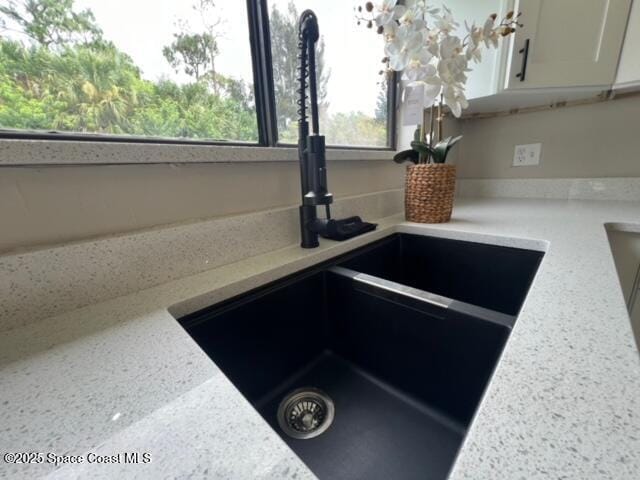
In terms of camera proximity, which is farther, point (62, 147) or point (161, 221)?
point (161, 221)

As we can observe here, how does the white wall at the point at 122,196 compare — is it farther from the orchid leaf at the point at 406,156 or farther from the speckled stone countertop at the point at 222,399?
the orchid leaf at the point at 406,156

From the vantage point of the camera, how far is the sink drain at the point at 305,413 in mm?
575

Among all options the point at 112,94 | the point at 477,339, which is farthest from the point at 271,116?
the point at 477,339

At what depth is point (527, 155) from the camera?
1.51 meters

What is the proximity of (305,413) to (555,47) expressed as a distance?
1.58 m

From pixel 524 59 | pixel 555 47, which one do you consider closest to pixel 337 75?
pixel 524 59

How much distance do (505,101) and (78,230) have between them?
176cm

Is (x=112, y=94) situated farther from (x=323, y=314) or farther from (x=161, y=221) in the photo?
(x=323, y=314)

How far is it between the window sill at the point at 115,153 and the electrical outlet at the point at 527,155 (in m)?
1.49

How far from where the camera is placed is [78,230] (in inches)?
19.9

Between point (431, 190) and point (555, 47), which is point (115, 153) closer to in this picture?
point (431, 190)

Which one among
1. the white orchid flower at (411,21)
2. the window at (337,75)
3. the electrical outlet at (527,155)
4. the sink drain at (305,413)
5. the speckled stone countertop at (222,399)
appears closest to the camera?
the speckled stone countertop at (222,399)

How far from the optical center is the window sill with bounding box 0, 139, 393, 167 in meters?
0.42

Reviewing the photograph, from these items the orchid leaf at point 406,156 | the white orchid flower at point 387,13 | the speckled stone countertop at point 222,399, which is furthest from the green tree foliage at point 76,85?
the orchid leaf at point 406,156
